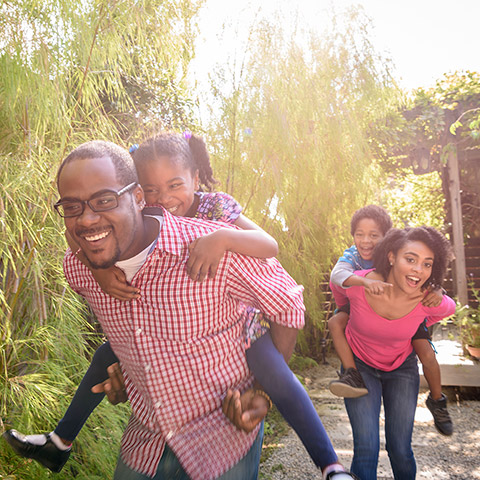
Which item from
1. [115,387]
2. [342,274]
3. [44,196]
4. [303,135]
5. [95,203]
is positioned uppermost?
[303,135]

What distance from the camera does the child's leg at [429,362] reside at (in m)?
2.47

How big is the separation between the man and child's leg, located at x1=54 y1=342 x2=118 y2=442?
370 mm

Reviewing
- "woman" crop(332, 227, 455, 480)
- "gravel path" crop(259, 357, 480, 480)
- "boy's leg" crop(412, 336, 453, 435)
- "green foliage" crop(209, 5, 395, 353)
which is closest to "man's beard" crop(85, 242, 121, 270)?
"woman" crop(332, 227, 455, 480)

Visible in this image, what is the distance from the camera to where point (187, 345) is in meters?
1.23

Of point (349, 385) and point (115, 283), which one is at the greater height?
point (115, 283)

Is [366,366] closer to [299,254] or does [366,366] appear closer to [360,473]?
[360,473]

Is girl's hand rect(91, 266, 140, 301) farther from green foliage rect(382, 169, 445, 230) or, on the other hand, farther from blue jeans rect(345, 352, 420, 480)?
green foliage rect(382, 169, 445, 230)

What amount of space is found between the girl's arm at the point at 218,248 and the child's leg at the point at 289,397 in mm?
262

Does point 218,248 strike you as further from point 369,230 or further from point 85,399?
point 369,230

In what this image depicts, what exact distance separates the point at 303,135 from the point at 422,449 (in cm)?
286

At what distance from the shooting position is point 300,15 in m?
4.45

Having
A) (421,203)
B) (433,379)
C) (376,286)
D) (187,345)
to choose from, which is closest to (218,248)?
(187,345)

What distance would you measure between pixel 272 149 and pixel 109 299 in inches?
124

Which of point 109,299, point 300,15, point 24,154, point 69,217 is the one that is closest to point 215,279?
point 109,299
